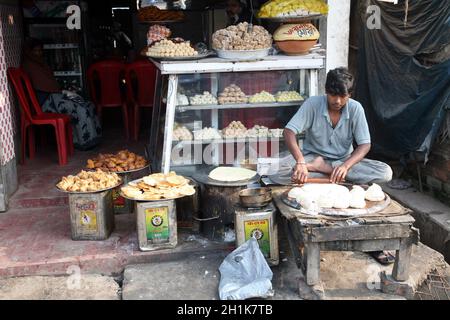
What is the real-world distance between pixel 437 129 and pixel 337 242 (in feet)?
8.36

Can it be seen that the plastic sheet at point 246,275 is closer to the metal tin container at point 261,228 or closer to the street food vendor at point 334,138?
the metal tin container at point 261,228

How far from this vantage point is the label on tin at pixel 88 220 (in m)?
4.47

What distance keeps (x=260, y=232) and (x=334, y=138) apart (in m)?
1.29

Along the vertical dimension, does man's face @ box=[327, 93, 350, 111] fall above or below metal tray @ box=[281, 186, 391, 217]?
above

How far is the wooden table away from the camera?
3543 millimetres

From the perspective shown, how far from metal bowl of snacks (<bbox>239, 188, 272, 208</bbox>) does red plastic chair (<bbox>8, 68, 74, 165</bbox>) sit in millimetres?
3444

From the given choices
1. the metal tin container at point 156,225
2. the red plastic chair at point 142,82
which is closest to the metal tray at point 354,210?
the metal tin container at point 156,225

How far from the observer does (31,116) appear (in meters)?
6.59

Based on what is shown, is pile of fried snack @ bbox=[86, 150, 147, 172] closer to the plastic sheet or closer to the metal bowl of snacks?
the metal bowl of snacks

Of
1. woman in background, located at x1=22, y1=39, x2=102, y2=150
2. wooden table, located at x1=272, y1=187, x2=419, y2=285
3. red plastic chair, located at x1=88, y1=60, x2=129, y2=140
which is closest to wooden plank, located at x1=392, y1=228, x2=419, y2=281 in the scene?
wooden table, located at x1=272, y1=187, x2=419, y2=285

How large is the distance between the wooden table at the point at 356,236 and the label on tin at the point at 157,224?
1.16 meters

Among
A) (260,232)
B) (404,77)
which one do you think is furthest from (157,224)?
(404,77)

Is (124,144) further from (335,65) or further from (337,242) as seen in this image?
(337,242)

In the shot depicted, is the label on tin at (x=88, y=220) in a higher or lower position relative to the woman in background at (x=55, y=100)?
lower
